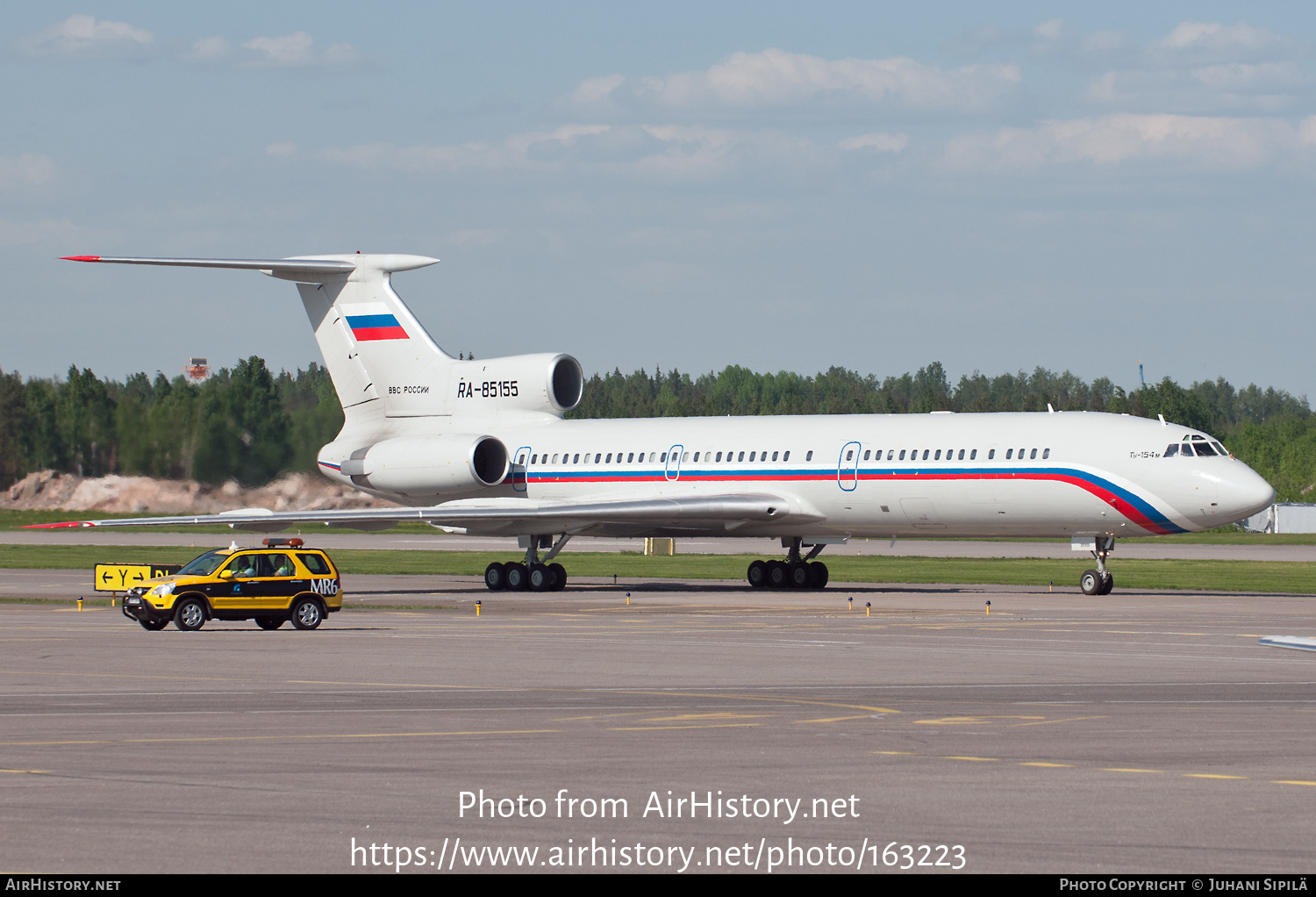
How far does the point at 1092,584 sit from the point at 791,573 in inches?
351

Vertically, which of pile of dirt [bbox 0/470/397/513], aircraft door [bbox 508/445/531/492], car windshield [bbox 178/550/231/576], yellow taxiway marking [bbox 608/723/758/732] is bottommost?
yellow taxiway marking [bbox 608/723/758/732]

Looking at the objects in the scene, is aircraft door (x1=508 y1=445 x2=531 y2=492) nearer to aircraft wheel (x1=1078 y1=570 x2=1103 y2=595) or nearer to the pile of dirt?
the pile of dirt

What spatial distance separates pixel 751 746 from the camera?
47.8ft

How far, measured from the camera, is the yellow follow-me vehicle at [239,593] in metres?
29.1

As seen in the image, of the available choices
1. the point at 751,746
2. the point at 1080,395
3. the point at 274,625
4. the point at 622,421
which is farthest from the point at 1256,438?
the point at 751,746

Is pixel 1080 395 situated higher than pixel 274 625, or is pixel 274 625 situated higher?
pixel 1080 395

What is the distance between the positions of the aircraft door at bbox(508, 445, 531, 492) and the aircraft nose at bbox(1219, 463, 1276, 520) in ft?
63.9

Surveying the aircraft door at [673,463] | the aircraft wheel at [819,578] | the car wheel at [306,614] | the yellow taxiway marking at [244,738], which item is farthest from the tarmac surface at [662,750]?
the aircraft door at [673,463]

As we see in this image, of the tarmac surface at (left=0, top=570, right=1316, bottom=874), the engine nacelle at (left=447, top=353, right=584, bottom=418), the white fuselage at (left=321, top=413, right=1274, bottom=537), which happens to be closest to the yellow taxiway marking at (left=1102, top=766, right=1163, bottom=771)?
the tarmac surface at (left=0, top=570, right=1316, bottom=874)

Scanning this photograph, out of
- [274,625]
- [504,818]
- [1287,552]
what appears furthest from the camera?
[1287,552]

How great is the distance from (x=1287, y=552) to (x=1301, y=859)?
6116 cm

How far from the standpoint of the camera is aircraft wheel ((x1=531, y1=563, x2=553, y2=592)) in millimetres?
44969

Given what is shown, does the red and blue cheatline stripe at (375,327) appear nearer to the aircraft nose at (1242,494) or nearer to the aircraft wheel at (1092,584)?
the aircraft wheel at (1092,584)
